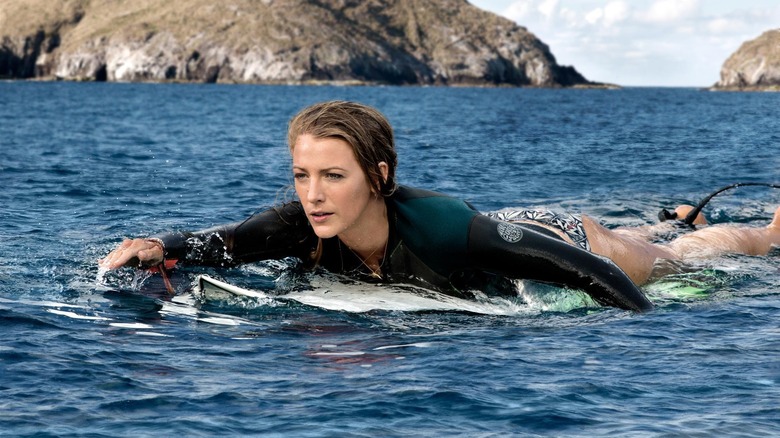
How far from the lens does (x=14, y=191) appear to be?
19.3 metres

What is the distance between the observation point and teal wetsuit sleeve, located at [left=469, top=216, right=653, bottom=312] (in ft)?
26.2

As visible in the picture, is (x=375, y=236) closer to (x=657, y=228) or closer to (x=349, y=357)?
(x=349, y=357)

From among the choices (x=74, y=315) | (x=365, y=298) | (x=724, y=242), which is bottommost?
(x=74, y=315)

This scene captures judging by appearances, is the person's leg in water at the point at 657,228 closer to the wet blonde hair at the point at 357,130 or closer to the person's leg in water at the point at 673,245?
the person's leg in water at the point at 673,245

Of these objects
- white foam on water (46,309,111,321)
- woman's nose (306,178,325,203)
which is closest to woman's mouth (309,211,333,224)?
woman's nose (306,178,325,203)

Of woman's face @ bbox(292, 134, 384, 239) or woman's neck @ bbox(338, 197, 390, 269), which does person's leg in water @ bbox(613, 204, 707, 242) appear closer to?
woman's neck @ bbox(338, 197, 390, 269)

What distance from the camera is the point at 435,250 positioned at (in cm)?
827

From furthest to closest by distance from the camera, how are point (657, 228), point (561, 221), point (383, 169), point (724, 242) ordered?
point (657, 228) < point (724, 242) < point (561, 221) < point (383, 169)

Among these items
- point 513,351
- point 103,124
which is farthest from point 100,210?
point 103,124

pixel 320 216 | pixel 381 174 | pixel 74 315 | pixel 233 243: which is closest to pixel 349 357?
pixel 320 216

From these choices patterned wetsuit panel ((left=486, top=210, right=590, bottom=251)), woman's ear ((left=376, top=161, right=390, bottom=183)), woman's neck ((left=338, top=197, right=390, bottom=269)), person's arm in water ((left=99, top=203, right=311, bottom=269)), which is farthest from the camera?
patterned wetsuit panel ((left=486, top=210, right=590, bottom=251))

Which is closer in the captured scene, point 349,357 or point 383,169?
point 349,357

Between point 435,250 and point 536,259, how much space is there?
2.82 ft

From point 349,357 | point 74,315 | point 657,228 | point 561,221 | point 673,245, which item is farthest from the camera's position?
point 657,228
